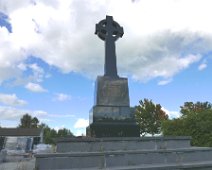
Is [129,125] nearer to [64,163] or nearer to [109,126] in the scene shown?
[109,126]

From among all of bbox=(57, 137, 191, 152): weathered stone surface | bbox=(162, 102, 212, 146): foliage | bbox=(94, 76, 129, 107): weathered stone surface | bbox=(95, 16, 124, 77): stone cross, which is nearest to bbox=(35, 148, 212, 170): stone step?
bbox=(57, 137, 191, 152): weathered stone surface

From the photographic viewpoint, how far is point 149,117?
40594 mm

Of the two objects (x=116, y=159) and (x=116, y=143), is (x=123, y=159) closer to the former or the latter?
(x=116, y=159)

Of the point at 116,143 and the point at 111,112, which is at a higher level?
the point at 111,112

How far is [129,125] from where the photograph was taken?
426 inches

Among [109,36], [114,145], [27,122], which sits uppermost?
[27,122]

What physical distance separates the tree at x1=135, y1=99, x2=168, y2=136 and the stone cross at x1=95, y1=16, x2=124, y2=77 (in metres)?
28.2

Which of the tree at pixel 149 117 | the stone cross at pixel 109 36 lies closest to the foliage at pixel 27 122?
the tree at pixel 149 117

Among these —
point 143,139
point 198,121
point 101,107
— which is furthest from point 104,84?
point 198,121

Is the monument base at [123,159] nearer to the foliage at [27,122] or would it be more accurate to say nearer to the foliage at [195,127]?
the foliage at [195,127]

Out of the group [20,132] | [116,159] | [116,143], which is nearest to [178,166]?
[116,159]

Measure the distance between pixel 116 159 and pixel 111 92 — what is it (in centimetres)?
501

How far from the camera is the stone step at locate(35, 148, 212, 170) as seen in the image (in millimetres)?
6289

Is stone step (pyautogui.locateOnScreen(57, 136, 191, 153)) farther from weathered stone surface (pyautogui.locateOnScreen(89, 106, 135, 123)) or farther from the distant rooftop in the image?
the distant rooftop
